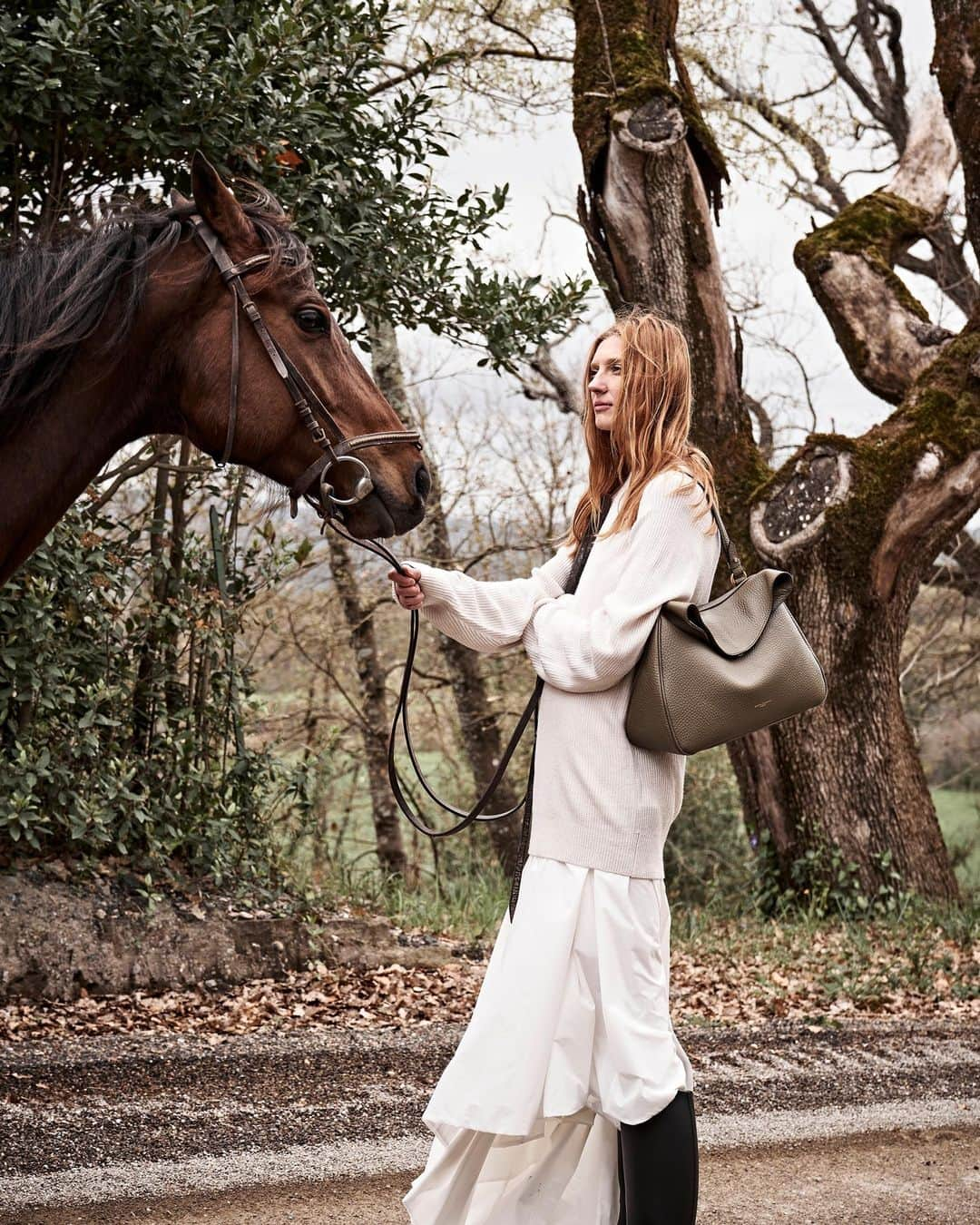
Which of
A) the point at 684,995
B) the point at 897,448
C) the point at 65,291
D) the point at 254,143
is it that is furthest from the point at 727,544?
the point at 897,448

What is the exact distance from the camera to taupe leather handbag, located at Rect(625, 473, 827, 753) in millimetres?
2375

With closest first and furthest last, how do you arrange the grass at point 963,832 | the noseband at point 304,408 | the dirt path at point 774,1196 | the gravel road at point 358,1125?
the noseband at point 304,408 → the dirt path at point 774,1196 → the gravel road at point 358,1125 → the grass at point 963,832

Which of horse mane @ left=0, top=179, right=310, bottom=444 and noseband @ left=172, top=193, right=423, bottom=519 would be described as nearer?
horse mane @ left=0, top=179, right=310, bottom=444

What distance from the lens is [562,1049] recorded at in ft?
7.84

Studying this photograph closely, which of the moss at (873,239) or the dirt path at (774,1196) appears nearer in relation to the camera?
the dirt path at (774,1196)

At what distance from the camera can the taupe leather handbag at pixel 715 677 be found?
2.38 metres

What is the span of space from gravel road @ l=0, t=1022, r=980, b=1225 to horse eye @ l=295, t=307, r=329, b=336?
2310 mm

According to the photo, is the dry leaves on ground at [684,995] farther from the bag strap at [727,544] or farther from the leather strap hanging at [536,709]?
the bag strap at [727,544]

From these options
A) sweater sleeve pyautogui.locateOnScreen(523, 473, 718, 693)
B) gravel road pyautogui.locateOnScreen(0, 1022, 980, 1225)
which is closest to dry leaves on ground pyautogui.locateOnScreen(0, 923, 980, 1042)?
gravel road pyautogui.locateOnScreen(0, 1022, 980, 1225)

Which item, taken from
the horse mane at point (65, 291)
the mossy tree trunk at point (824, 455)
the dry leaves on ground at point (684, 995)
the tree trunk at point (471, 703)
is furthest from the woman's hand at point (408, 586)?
the tree trunk at point (471, 703)

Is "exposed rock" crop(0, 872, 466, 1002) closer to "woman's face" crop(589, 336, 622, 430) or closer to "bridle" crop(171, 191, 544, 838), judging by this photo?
"bridle" crop(171, 191, 544, 838)

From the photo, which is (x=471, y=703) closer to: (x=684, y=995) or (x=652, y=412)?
(x=684, y=995)

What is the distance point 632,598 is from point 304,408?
906 mm

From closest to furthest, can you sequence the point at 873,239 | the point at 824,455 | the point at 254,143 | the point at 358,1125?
1. the point at 358,1125
2. the point at 254,143
3. the point at 824,455
4. the point at 873,239
